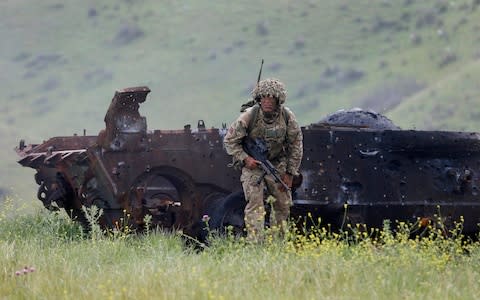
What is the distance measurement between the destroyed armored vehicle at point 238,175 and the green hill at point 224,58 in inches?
1380

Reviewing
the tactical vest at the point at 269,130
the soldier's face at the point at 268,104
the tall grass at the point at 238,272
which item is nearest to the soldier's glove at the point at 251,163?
the tactical vest at the point at 269,130

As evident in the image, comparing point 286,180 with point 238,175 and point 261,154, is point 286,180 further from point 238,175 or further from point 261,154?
point 238,175

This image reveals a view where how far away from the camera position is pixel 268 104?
1362cm

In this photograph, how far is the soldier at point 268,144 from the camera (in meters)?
13.6

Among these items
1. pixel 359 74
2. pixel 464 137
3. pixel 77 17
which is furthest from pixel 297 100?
pixel 464 137

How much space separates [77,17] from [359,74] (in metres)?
19.0

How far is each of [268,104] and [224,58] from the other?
5334 cm

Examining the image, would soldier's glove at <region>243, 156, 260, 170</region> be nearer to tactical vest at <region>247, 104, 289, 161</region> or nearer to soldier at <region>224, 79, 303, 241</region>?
soldier at <region>224, 79, 303, 241</region>

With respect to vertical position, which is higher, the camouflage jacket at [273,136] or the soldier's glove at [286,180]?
the camouflage jacket at [273,136]

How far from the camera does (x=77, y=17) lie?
74.8 metres

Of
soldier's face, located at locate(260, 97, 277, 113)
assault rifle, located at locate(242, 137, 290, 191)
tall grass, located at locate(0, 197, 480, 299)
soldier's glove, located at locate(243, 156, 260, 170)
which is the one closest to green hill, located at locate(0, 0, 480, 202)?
assault rifle, located at locate(242, 137, 290, 191)

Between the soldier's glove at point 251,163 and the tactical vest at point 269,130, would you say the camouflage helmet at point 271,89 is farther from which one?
the soldier's glove at point 251,163

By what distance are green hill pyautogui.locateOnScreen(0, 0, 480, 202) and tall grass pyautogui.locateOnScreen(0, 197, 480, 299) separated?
3960 cm

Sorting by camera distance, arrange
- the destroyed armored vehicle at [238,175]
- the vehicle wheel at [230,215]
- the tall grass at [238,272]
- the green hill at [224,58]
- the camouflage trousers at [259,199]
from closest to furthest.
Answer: the tall grass at [238,272] → the camouflage trousers at [259,199] → the vehicle wheel at [230,215] → the destroyed armored vehicle at [238,175] → the green hill at [224,58]
